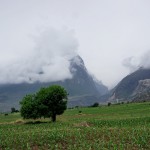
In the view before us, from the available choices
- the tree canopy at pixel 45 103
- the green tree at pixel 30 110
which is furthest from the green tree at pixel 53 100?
the green tree at pixel 30 110

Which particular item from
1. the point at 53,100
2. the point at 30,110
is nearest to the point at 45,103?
the point at 53,100

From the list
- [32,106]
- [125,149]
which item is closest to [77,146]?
[125,149]

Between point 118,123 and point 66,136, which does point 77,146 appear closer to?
point 66,136

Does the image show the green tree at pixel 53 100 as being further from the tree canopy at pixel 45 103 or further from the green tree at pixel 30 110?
the green tree at pixel 30 110

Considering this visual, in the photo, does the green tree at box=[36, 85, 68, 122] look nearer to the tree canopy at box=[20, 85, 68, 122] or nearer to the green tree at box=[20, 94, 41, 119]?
the tree canopy at box=[20, 85, 68, 122]

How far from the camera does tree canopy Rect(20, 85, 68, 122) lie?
95125mm

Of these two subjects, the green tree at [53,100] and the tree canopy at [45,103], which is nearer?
the tree canopy at [45,103]

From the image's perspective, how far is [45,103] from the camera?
320ft

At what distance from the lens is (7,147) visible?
4400 centimetres

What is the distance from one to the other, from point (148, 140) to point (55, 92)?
167ft

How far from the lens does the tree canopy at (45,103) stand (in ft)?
312

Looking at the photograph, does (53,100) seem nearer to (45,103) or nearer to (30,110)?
(45,103)

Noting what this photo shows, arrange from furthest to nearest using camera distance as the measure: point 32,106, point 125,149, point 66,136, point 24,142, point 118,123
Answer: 1. point 32,106
2. point 118,123
3. point 66,136
4. point 24,142
5. point 125,149

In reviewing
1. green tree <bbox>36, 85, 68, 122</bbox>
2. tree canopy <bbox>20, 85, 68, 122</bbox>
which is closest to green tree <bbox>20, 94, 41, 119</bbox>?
tree canopy <bbox>20, 85, 68, 122</bbox>
